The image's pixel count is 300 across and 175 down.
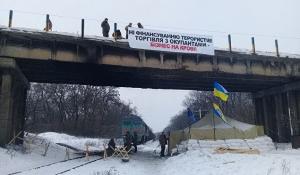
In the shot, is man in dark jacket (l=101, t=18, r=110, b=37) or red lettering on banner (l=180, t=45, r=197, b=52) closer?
red lettering on banner (l=180, t=45, r=197, b=52)

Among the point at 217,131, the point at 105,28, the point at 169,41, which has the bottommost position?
the point at 217,131

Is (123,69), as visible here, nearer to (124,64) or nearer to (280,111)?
(124,64)

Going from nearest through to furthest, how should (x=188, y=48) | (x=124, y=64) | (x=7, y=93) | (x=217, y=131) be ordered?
(x=7, y=93)
(x=217, y=131)
(x=124, y=64)
(x=188, y=48)

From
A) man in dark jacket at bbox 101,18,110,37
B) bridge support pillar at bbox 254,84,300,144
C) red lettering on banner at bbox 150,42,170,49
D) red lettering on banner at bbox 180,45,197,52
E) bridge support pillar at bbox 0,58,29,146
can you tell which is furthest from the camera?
bridge support pillar at bbox 254,84,300,144

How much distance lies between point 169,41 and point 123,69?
164 inches

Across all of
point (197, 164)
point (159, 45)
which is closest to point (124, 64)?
point (159, 45)

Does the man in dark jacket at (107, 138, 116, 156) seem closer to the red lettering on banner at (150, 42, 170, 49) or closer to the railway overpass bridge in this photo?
the railway overpass bridge

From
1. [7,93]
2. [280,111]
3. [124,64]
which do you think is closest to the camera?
[7,93]

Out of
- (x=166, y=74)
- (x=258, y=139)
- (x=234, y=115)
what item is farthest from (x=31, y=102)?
(x=258, y=139)

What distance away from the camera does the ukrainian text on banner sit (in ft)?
93.1

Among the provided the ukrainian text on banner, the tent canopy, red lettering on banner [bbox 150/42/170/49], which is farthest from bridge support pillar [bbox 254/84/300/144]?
red lettering on banner [bbox 150/42/170/49]

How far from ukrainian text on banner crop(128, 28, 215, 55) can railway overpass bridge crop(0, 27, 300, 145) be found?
0.77 meters

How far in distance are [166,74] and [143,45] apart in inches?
157

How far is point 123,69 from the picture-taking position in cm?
2927
